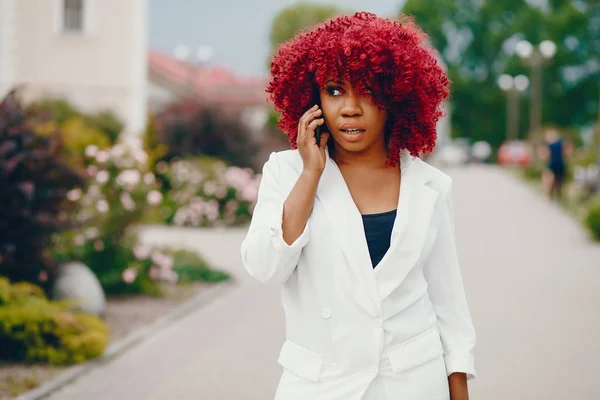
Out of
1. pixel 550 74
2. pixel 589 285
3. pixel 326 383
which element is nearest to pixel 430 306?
pixel 326 383

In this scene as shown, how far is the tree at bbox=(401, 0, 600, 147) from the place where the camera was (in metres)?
67.8

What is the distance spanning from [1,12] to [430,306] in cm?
2548

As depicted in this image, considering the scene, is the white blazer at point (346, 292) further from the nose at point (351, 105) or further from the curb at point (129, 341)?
the curb at point (129, 341)

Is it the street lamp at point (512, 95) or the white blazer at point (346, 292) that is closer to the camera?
the white blazer at point (346, 292)

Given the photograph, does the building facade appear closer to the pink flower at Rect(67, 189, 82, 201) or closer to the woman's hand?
the pink flower at Rect(67, 189, 82, 201)

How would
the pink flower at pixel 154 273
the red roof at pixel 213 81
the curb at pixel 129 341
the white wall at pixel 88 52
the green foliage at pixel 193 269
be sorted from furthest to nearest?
the red roof at pixel 213 81
the white wall at pixel 88 52
the green foliage at pixel 193 269
the pink flower at pixel 154 273
the curb at pixel 129 341

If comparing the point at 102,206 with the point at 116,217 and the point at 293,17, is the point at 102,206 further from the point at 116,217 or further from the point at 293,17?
the point at 293,17

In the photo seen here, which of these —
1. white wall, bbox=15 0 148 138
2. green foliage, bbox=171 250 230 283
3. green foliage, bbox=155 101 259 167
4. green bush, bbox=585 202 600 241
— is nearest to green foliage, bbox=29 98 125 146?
green foliage, bbox=155 101 259 167

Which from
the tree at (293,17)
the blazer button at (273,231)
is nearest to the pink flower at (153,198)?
the blazer button at (273,231)

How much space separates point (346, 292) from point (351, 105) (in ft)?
1.63

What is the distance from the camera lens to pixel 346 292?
8.21ft

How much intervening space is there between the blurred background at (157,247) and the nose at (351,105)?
41 cm

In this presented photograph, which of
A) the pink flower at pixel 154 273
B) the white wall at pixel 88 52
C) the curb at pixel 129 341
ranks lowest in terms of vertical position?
the curb at pixel 129 341

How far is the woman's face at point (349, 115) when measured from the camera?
2604 mm
